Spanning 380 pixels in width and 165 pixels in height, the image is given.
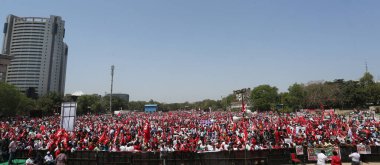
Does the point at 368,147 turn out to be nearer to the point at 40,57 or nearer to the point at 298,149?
the point at 298,149

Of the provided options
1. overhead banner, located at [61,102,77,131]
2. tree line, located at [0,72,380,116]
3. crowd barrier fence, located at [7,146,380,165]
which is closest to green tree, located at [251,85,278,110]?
tree line, located at [0,72,380,116]

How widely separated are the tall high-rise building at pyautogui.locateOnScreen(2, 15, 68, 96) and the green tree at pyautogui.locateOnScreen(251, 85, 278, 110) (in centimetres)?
12278

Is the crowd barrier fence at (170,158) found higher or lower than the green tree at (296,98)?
lower

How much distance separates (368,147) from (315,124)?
1327 cm

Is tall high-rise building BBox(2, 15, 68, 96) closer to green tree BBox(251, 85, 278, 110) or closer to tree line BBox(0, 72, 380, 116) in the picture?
tree line BBox(0, 72, 380, 116)

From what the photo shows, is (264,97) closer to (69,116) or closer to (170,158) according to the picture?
(170,158)

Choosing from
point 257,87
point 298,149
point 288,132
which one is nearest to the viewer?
point 298,149

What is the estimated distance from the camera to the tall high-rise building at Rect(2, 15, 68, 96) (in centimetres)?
15688

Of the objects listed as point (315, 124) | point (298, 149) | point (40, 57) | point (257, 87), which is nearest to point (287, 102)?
point (257, 87)

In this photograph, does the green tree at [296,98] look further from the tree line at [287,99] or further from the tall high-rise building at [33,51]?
the tall high-rise building at [33,51]

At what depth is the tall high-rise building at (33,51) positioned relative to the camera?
157 metres

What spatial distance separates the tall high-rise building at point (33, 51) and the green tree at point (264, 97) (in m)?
123

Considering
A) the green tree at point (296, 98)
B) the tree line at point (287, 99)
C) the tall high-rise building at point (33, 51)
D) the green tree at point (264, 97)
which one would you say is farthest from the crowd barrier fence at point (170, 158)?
the tall high-rise building at point (33, 51)

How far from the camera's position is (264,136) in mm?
23078
